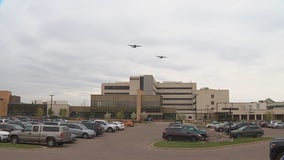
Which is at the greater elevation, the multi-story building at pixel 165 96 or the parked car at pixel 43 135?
the multi-story building at pixel 165 96

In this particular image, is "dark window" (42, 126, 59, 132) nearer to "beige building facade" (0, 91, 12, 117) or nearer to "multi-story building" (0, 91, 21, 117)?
"multi-story building" (0, 91, 21, 117)

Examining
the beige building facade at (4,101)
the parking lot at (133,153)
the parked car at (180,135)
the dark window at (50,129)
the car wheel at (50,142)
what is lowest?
the parking lot at (133,153)

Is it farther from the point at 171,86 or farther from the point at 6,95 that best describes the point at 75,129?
the point at 171,86

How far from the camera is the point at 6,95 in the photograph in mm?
148125

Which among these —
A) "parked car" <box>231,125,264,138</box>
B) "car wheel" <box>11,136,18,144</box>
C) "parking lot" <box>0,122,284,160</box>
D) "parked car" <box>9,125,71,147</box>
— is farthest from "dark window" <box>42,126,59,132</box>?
"parked car" <box>231,125,264,138</box>

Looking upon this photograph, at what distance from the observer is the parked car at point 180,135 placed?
121ft

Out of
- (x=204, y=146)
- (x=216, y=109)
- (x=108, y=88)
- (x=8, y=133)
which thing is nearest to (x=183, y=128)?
(x=204, y=146)

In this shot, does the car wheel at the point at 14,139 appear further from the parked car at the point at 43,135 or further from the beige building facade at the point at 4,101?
the beige building facade at the point at 4,101

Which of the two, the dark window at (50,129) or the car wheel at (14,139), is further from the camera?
the car wheel at (14,139)

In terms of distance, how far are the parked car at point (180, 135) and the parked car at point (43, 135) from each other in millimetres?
10990

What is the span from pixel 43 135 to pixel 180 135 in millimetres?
13405

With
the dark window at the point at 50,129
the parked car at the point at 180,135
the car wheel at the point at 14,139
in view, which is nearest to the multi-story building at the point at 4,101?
the parked car at the point at 180,135

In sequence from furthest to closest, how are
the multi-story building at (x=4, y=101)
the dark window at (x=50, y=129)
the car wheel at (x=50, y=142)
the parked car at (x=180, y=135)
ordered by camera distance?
the multi-story building at (x=4, y=101) < the parked car at (x=180, y=135) < the dark window at (x=50, y=129) < the car wheel at (x=50, y=142)

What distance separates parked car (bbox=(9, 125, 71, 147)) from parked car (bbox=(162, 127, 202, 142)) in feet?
36.1
